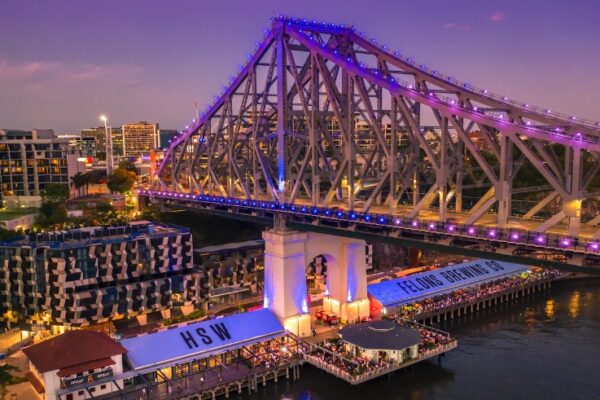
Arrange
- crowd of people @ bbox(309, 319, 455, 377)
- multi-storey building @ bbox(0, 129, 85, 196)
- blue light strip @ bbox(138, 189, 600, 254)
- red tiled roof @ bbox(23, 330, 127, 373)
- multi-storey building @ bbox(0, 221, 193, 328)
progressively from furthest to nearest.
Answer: multi-storey building @ bbox(0, 129, 85, 196) < multi-storey building @ bbox(0, 221, 193, 328) < crowd of people @ bbox(309, 319, 455, 377) < red tiled roof @ bbox(23, 330, 127, 373) < blue light strip @ bbox(138, 189, 600, 254)

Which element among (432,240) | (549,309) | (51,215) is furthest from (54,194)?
(549,309)

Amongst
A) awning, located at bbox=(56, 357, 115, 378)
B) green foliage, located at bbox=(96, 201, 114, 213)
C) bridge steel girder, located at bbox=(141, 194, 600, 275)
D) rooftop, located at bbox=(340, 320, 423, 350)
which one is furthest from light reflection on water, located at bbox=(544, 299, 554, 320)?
green foliage, located at bbox=(96, 201, 114, 213)

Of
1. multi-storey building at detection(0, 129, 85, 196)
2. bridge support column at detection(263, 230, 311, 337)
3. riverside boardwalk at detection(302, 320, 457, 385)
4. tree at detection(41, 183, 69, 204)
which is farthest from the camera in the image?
multi-storey building at detection(0, 129, 85, 196)

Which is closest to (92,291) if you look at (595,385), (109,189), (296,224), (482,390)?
(296,224)

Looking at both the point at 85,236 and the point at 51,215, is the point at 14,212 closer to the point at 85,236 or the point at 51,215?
the point at 51,215

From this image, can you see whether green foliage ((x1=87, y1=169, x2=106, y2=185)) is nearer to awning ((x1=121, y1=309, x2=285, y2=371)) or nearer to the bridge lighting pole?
the bridge lighting pole

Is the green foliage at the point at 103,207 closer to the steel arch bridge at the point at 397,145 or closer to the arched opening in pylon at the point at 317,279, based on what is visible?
the steel arch bridge at the point at 397,145
